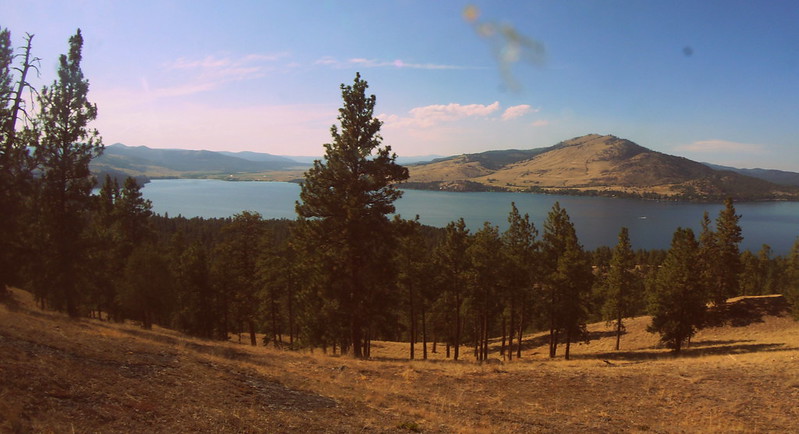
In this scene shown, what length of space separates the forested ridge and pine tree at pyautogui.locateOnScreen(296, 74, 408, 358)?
0.08 m

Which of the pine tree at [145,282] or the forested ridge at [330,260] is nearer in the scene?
the forested ridge at [330,260]

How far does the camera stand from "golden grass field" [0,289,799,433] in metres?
9.16

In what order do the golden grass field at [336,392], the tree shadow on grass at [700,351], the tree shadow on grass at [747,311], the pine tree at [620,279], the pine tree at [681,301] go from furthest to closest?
the pine tree at [620,279] → the tree shadow on grass at [747,311] → the pine tree at [681,301] → the tree shadow on grass at [700,351] → the golden grass field at [336,392]

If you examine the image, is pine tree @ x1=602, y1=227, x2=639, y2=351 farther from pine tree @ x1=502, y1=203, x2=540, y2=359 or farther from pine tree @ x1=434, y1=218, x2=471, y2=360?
Result: pine tree @ x1=434, y1=218, x2=471, y2=360

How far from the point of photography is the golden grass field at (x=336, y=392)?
9.16 meters

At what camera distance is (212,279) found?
39969mm

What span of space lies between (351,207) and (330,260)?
343cm

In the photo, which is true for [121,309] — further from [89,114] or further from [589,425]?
[589,425]

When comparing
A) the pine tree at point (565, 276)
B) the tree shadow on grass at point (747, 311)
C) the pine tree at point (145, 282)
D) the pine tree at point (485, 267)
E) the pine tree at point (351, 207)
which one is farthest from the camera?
the tree shadow on grass at point (747, 311)

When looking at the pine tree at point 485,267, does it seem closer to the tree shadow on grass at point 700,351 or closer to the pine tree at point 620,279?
the tree shadow on grass at point 700,351

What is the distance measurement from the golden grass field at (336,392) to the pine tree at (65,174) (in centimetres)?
1150

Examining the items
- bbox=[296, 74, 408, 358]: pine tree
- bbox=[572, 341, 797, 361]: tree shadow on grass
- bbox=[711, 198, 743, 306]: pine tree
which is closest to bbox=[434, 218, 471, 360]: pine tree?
bbox=[296, 74, 408, 358]: pine tree

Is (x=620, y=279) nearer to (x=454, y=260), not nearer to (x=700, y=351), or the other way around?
(x=700, y=351)

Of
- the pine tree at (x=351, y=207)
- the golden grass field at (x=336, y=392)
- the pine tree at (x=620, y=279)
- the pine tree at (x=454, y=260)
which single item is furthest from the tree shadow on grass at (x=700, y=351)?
the pine tree at (x=351, y=207)
